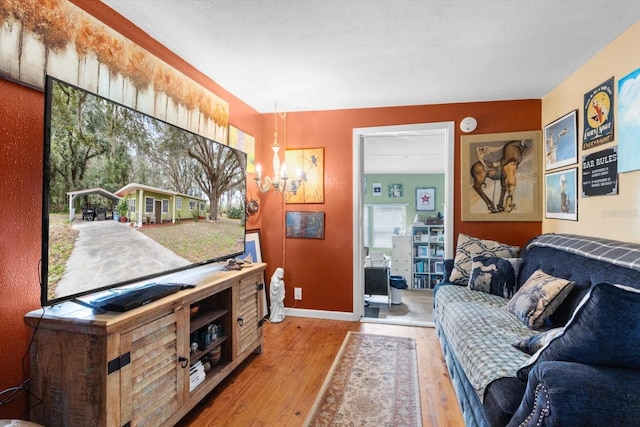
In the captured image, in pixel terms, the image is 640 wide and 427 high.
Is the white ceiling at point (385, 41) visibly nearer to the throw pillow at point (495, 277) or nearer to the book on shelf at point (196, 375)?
the throw pillow at point (495, 277)

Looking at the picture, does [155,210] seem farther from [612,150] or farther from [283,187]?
[612,150]

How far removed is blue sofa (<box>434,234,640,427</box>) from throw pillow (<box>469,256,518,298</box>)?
362 mm

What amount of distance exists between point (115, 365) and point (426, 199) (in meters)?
6.90

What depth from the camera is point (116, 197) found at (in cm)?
149

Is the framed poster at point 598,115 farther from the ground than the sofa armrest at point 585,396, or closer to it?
farther from the ground

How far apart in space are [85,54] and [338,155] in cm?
236

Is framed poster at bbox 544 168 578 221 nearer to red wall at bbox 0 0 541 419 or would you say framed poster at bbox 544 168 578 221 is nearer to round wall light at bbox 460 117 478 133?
red wall at bbox 0 0 541 419

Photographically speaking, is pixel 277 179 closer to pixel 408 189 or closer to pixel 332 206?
pixel 332 206

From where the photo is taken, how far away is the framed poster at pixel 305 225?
11.6 ft

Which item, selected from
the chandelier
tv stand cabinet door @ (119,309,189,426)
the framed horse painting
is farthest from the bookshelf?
tv stand cabinet door @ (119,309,189,426)

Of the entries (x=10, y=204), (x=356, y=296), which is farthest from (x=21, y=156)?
(x=356, y=296)

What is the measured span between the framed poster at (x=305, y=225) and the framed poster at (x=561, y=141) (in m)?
2.27

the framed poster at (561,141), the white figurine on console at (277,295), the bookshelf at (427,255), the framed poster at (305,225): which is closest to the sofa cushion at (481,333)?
the framed poster at (561,141)

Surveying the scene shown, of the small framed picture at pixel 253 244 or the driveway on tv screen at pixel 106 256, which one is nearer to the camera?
the driveway on tv screen at pixel 106 256
